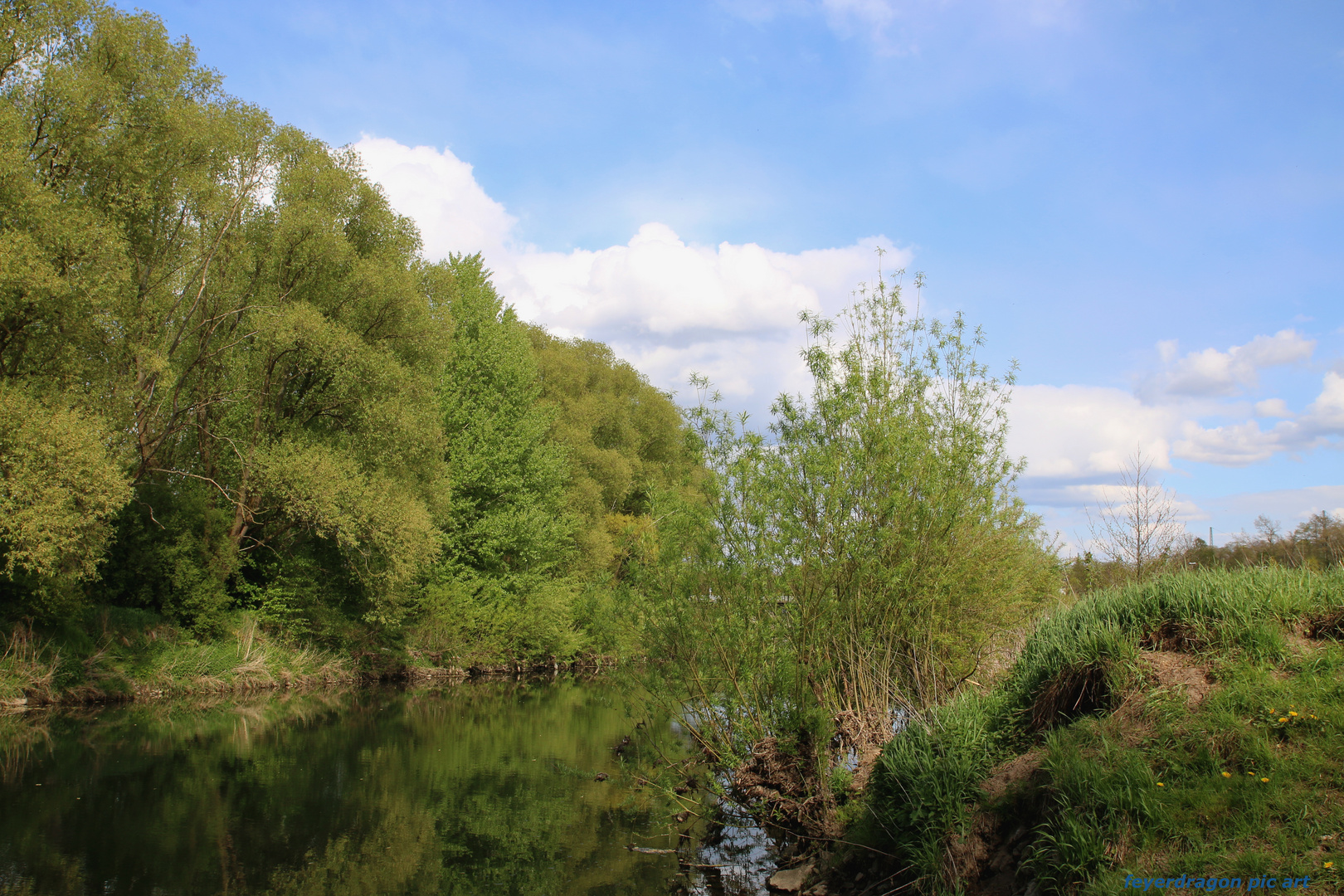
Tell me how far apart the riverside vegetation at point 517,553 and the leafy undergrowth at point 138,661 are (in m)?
0.09

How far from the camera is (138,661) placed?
2373 centimetres

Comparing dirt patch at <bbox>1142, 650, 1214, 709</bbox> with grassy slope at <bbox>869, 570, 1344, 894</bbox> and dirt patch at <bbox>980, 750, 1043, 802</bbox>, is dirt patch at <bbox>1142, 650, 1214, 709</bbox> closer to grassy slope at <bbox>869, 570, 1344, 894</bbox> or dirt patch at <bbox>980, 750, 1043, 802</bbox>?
grassy slope at <bbox>869, 570, 1344, 894</bbox>

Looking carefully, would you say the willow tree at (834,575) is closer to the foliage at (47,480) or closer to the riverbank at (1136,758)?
the riverbank at (1136,758)

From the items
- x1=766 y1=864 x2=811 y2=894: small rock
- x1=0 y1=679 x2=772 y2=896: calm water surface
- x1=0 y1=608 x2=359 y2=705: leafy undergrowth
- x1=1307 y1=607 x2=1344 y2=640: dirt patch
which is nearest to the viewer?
x1=1307 y1=607 x2=1344 y2=640: dirt patch

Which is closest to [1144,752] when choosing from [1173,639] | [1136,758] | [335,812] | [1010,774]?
[1136,758]

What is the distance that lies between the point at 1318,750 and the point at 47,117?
25.3 metres

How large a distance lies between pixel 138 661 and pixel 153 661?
0.37m

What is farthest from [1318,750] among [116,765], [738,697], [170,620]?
[170,620]

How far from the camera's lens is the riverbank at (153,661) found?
21.1m

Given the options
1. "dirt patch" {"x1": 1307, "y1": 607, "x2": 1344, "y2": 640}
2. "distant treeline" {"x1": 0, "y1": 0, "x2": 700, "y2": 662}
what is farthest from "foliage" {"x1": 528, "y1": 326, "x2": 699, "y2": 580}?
"dirt patch" {"x1": 1307, "y1": 607, "x2": 1344, "y2": 640}

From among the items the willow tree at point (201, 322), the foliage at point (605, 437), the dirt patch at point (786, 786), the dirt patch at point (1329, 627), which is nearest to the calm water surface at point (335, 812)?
the dirt patch at point (786, 786)

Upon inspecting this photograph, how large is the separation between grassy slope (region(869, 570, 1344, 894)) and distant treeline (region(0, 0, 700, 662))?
4.72 meters

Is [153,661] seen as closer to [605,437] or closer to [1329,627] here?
[1329,627]

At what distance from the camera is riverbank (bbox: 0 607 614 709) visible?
21141 millimetres
